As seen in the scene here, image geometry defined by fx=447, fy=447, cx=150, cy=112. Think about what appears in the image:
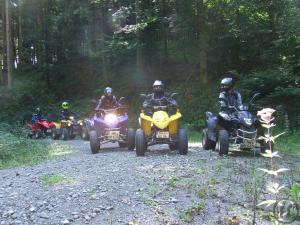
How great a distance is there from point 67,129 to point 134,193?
14436 millimetres

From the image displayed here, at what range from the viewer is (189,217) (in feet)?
17.5

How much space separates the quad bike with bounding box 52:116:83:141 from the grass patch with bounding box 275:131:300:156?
9698 millimetres

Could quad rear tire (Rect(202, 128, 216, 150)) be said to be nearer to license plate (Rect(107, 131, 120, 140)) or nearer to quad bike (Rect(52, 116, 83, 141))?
license plate (Rect(107, 131, 120, 140))

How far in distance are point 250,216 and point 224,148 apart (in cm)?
493

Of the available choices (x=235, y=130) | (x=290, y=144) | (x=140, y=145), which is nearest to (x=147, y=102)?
(x=140, y=145)

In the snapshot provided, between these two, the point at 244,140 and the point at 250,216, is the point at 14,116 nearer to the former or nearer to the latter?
the point at 244,140

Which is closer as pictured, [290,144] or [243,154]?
[243,154]

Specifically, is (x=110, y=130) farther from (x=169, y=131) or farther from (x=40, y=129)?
(x=40, y=129)

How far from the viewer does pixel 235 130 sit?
10.7 metres

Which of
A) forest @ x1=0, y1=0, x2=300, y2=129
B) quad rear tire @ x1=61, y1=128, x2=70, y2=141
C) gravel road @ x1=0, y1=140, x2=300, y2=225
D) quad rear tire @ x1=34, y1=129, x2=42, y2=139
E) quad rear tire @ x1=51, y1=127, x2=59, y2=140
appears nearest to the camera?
gravel road @ x1=0, y1=140, x2=300, y2=225

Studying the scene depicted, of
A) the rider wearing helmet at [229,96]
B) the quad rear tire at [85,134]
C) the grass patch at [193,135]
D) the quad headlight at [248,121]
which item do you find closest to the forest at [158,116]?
the quad headlight at [248,121]

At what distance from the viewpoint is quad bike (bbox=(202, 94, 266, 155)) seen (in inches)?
398

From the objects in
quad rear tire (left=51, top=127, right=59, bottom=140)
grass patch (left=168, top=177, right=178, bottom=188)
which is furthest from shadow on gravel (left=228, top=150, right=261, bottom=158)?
quad rear tire (left=51, top=127, right=59, bottom=140)

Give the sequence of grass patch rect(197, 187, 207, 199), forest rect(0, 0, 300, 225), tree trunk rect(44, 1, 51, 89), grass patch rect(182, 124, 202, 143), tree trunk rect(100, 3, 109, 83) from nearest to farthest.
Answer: forest rect(0, 0, 300, 225), grass patch rect(197, 187, 207, 199), grass patch rect(182, 124, 202, 143), tree trunk rect(100, 3, 109, 83), tree trunk rect(44, 1, 51, 89)
